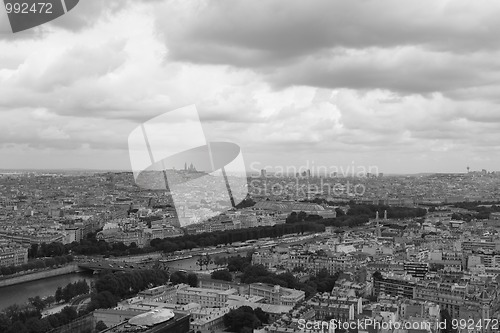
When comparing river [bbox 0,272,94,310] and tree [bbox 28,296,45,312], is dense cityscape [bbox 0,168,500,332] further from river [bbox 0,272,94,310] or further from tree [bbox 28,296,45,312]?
river [bbox 0,272,94,310]

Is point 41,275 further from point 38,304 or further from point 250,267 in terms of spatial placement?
point 250,267

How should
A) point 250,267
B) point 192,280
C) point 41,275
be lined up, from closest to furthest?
point 192,280
point 250,267
point 41,275

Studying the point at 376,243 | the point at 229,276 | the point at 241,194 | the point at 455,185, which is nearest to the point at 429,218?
the point at 241,194

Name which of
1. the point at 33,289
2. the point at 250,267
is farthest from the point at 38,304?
the point at 250,267

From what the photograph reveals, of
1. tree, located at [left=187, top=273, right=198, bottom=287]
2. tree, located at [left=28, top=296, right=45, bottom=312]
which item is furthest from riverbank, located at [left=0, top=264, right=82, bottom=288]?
tree, located at [left=187, top=273, right=198, bottom=287]

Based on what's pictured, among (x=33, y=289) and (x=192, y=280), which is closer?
(x=192, y=280)

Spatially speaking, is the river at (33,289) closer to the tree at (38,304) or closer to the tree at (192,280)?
the tree at (38,304)

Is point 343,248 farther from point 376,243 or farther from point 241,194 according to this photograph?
point 241,194
